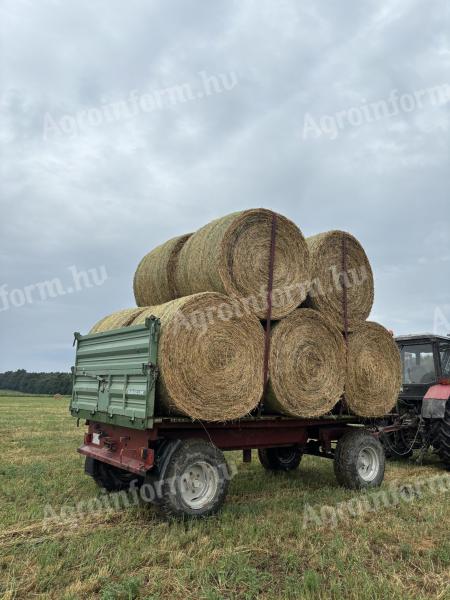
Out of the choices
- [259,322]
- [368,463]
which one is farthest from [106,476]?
[368,463]

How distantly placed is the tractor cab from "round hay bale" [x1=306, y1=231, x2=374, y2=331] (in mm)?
2429

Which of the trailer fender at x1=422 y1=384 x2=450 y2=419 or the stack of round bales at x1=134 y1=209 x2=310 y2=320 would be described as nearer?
the stack of round bales at x1=134 y1=209 x2=310 y2=320

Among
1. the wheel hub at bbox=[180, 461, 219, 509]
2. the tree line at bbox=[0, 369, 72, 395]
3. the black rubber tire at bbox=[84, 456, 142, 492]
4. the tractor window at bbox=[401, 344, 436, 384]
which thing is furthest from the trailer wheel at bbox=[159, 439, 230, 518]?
the tree line at bbox=[0, 369, 72, 395]

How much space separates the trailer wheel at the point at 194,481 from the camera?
5.04 metres

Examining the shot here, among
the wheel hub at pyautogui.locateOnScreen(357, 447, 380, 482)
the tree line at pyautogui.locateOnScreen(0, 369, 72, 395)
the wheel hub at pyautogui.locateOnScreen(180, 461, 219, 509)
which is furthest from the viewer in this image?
the tree line at pyautogui.locateOnScreen(0, 369, 72, 395)

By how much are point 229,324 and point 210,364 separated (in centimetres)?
51

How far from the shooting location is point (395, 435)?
31.2ft

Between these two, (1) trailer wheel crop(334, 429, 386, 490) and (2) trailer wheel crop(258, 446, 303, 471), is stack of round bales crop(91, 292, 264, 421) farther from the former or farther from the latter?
(2) trailer wheel crop(258, 446, 303, 471)

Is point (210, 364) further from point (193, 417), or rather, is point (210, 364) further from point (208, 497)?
point (208, 497)

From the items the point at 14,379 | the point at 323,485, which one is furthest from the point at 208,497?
the point at 14,379

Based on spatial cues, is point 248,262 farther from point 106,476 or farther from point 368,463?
point 368,463

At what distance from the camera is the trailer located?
5.10m

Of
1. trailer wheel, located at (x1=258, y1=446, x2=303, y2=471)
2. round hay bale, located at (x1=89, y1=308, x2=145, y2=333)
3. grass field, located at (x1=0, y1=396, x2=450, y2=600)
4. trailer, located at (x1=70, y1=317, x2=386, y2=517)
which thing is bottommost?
grass field, located at (x1=0, y1=396, x2=450, y2=600)

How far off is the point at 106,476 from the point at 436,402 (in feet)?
18.1
